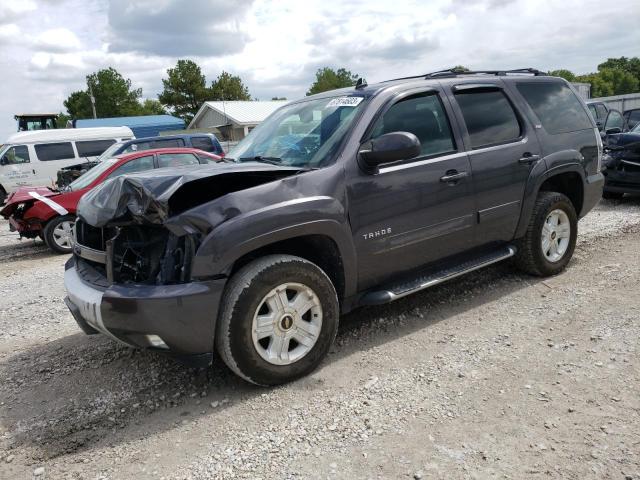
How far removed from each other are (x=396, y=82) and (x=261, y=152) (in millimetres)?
1203

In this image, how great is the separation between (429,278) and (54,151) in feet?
51.6

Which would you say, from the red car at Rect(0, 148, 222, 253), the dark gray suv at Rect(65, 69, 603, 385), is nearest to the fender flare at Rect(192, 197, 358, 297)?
the dark gray suv at Rect(65, 69, 603, 385)

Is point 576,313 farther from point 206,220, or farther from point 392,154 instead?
point 206,220

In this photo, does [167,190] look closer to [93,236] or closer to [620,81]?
[93,236]

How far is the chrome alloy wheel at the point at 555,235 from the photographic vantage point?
490cm

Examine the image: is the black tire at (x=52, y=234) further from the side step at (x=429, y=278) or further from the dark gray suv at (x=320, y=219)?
the side step at (x=429, y=278)

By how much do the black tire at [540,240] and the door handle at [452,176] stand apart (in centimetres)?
107

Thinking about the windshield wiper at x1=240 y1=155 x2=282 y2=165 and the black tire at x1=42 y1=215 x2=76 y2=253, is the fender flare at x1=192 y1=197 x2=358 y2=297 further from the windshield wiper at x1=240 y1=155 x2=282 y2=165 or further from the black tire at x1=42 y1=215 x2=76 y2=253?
the black tire at x1=42 y1=215 x2=76 y2=253

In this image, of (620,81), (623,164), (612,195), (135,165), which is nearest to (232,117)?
(135,165)

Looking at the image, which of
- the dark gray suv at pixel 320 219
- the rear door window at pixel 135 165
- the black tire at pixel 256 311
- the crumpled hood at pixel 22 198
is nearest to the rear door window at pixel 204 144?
the rear door window at pixel 135 165

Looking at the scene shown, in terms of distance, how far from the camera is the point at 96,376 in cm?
366

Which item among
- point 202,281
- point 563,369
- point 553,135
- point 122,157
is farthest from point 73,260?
point 122,157

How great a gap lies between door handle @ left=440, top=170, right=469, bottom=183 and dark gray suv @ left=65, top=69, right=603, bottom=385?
0.08ft

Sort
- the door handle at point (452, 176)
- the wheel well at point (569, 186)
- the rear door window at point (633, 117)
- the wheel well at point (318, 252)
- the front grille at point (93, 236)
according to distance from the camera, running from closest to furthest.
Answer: the wheel well at point (318, 252) < the front grille at point (93, 236) < the door handle at point (452, 176) < the wheel well at point (569, 186) < the rear door window at point (633, 117)
